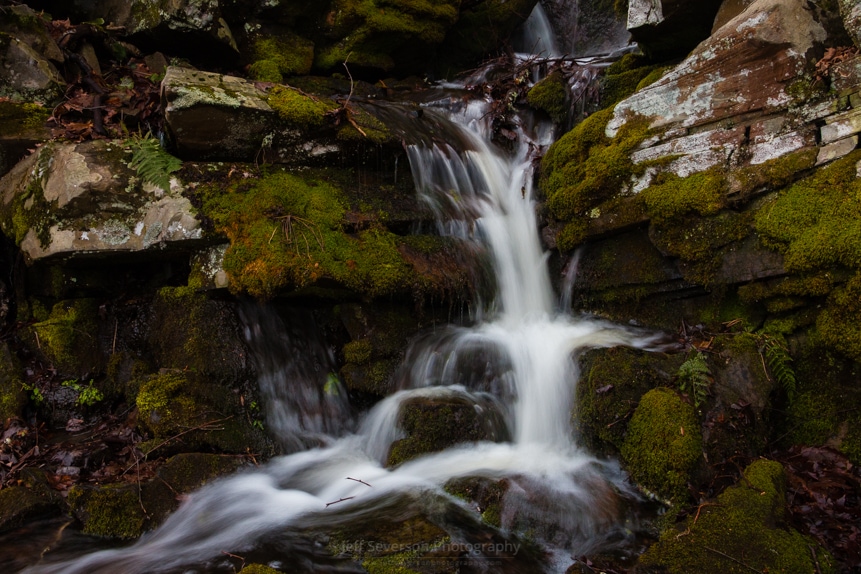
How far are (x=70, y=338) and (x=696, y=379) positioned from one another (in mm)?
6138

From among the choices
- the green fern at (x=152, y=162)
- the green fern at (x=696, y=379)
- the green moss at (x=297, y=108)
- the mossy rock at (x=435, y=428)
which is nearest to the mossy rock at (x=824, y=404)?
the green fern at (x=696, y=379)

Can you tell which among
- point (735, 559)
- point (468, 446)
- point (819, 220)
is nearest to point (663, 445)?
point (735, 559)

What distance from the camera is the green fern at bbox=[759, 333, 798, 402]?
4422 mm

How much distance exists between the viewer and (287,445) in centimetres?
524

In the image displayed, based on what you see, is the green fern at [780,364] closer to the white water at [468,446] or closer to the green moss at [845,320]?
the green moss at [845,320]

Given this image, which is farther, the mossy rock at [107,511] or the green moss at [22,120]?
the green moss at [22,120]

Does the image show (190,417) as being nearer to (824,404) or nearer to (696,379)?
(696,379)

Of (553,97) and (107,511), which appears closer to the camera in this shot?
(107,511)

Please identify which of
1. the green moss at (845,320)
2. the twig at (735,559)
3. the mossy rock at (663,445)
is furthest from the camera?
the green moss at (845,320)

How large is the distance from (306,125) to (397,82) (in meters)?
4.35

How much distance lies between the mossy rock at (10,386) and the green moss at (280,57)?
5.18 m

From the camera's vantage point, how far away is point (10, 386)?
5.28 meters

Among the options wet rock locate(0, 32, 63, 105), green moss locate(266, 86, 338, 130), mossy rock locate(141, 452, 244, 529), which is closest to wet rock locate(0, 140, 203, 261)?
wet rock locate(0, 32, 63, 105)

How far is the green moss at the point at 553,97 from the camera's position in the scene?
7.86m
